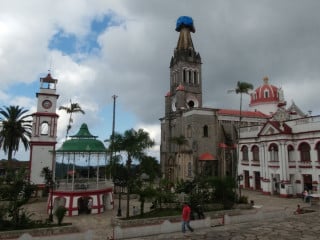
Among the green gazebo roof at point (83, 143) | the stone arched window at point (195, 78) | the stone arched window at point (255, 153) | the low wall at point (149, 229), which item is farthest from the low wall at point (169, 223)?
the stone arched window at point (195, 78)

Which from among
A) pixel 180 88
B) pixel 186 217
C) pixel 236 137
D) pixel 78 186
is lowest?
pixel 186 217

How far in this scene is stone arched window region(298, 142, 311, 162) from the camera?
2948cm

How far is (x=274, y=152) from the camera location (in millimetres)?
32312

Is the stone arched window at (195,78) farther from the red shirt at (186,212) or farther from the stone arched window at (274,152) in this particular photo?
the red shirt at (186,212)

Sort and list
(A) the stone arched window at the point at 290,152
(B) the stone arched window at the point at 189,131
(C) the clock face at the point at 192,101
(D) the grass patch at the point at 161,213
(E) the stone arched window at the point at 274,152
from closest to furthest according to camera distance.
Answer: (D) the grass patch at the point at 161,213, (A) the stone arched window at the point at 290,152, (E) the stone arched window at the point at 274,152, (B) the stone arched window at the point at 189,131, (C) the clock face at the point at 192,101

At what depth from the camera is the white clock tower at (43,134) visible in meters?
30.2

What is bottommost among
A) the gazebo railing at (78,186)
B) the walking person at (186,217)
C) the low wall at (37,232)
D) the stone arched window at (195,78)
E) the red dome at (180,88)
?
the low wall at (37,232)

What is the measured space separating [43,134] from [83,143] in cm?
862

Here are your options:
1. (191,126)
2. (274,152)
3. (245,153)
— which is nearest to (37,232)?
(274,152)

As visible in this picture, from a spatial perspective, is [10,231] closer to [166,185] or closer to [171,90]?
[166,185]

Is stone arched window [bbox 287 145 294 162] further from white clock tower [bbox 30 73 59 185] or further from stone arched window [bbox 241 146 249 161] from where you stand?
white clock tower [bbox 30 73 59 185]

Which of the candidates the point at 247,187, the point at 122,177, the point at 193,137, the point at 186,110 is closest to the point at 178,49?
the point at 186,110

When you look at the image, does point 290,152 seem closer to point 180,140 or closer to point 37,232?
point 180,140

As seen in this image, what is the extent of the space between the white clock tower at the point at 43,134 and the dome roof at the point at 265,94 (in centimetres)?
3798
